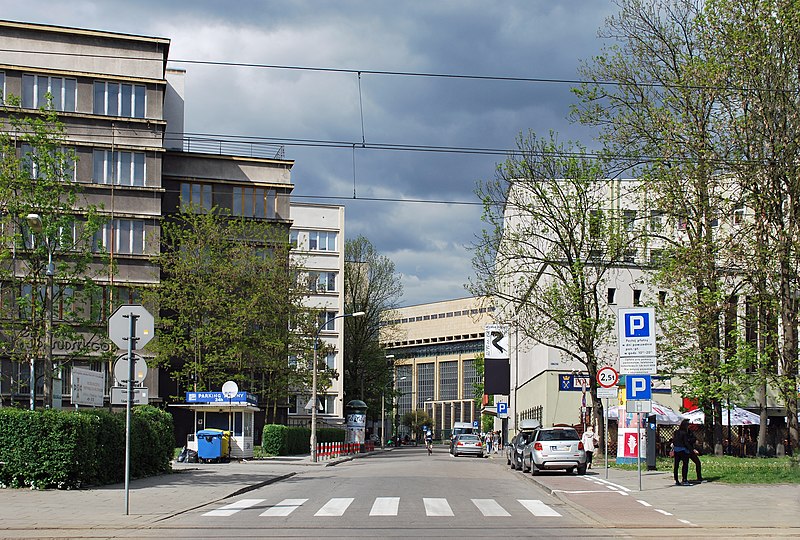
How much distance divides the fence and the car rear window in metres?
20.3

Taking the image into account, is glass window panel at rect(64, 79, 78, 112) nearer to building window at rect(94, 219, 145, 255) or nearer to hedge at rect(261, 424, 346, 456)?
building window at rect(94, 219, 145, 255)

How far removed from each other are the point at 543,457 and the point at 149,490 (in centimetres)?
1311

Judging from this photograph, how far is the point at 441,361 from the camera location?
177m

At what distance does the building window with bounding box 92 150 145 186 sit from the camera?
54719 millimetres

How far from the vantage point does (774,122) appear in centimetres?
2780

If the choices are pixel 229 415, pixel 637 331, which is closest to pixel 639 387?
pixel 637 331

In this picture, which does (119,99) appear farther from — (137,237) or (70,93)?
(137,237)

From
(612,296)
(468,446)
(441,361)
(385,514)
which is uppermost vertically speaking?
(612,296)

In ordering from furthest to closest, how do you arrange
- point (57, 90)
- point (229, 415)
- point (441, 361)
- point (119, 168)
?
1. point (441, 361)
2. point (119, 168)
3. point (57, 90)
4. point (229, 415)

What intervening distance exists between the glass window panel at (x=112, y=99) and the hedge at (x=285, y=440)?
20437mm

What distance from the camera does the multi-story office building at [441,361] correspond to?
16988cm

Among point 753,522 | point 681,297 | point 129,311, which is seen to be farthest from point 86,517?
point 681,297

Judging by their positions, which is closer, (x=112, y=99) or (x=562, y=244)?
(x=562, y=244)

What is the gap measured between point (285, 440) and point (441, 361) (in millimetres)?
126535
